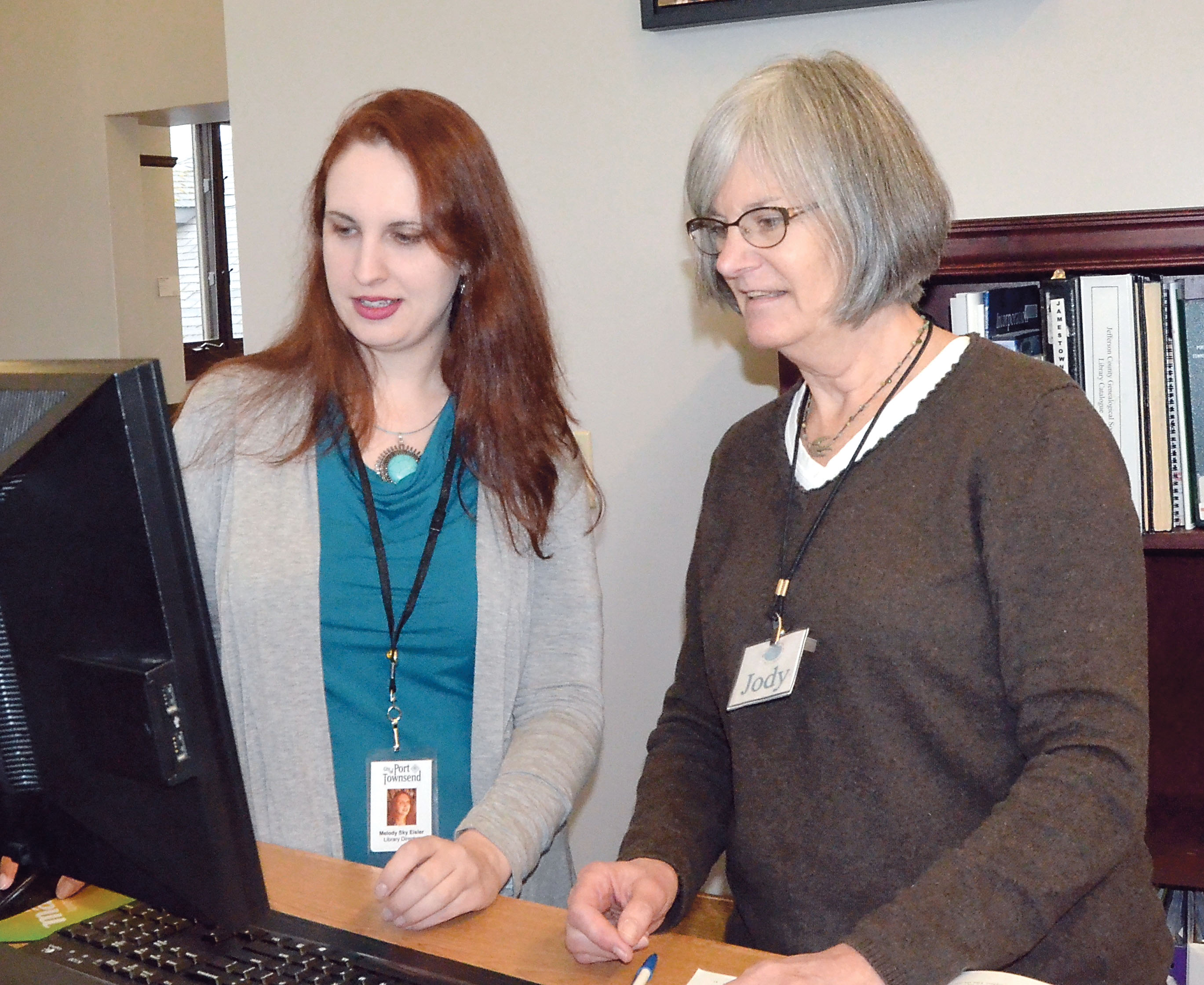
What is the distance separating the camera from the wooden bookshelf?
6.41ft

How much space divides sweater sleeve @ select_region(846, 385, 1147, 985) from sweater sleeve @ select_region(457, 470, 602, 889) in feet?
1.67

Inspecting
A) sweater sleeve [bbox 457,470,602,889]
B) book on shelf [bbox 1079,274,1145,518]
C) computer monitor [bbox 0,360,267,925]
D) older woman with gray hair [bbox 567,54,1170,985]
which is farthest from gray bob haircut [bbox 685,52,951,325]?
computer monitor [bbox 0,360,267,925]

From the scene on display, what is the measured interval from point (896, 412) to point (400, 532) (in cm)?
66

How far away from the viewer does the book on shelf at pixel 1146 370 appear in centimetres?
191

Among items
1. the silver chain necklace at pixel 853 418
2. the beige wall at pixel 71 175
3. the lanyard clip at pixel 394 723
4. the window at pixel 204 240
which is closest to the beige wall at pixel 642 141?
the silver chain necklace at pixel 853 418

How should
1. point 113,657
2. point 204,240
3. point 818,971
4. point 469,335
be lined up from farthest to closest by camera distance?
point 204,240, point 469,335, point 818,971, point 113,657

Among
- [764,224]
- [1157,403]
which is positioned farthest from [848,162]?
[1157,403]

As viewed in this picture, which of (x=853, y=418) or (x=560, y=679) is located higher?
(x=853, y=418)

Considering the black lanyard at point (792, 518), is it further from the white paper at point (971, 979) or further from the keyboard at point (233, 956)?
the keyboard at point (233, 956)

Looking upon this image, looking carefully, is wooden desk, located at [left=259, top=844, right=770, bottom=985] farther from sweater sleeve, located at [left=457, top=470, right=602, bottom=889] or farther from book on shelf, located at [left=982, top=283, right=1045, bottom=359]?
book on shelf, located at [left=982, top=283, right=1045, bottom=359]

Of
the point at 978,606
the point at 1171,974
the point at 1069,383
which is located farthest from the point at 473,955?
the point at 1171,974

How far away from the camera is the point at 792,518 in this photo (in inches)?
57.9

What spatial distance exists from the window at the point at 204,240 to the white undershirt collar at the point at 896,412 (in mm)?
9838

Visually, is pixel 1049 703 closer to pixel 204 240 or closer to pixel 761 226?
pixel 761 226
